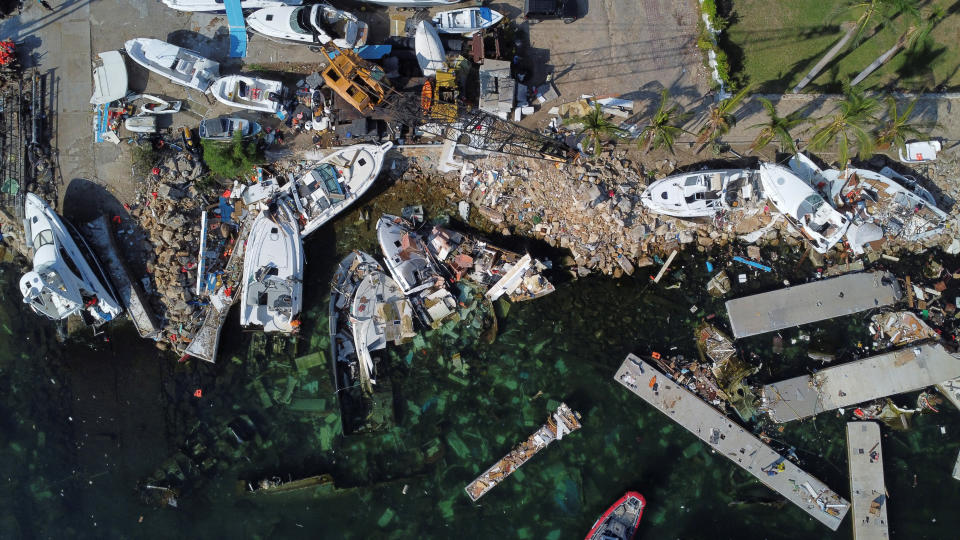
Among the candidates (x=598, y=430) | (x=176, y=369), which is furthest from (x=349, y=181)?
Answer: (x=598, y=430)

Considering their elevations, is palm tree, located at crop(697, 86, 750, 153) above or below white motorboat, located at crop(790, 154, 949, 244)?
above

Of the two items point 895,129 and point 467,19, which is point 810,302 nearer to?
point 895,129

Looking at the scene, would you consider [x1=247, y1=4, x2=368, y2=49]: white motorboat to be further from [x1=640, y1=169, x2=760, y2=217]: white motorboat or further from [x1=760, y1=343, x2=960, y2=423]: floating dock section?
[x1=760, y1=343, x2=960, y2=423]: floating dock section

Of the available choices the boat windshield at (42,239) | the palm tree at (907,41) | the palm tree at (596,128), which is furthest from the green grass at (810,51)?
the boat windshield at (42,239)

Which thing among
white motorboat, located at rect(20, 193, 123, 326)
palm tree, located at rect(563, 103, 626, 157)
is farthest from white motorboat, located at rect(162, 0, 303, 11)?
palm tree, located at rect(563, 103, 626, 157)

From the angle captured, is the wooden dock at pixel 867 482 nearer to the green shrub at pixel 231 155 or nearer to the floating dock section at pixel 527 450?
the floating dock section at pixel 527 450

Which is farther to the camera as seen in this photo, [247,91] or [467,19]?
[247,91]

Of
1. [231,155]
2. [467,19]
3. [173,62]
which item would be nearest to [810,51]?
[467,19]
